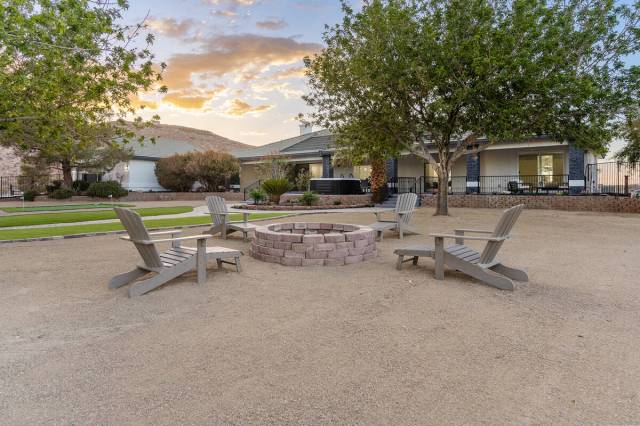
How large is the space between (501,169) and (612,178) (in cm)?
558

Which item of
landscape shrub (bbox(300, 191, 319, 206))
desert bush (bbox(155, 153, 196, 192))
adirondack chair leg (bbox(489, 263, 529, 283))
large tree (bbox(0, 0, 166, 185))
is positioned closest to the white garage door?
desert bush (bbox(155, 153, 196, 192))

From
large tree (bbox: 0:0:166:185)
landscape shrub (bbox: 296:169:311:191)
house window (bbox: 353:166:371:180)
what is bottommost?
landscape shrub (bbox: 296:169:311:191)

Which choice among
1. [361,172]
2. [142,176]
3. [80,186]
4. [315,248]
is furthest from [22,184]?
[315,248]

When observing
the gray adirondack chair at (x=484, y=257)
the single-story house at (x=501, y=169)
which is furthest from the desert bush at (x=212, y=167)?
the gray adirondack chair at (x=484, y=257)

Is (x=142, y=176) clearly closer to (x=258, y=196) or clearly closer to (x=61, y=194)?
(x=61, y=194)

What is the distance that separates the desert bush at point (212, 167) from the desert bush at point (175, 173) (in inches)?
22.6

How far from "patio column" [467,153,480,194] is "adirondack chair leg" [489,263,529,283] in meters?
19.1

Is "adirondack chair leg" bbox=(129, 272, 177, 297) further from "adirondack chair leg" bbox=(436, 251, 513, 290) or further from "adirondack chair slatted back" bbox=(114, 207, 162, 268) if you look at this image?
"adirondack chair leg" bbox=(436, 251, 513, 290)

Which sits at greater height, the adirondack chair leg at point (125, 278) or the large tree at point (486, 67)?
the large tree at point (486, 67)

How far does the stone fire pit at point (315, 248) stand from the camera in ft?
21.9

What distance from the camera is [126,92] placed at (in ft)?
35.7

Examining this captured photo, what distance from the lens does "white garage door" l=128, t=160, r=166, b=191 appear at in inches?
1324

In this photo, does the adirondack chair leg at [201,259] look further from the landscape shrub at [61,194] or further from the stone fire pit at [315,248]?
the landscape shrub at [61,194]

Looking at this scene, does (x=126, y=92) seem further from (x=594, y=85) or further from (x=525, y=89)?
(x=594, y=85)
